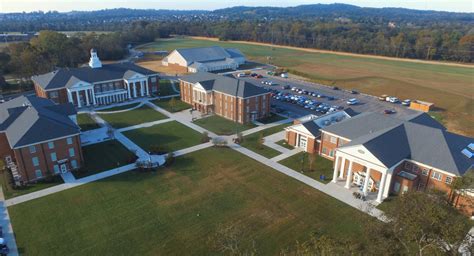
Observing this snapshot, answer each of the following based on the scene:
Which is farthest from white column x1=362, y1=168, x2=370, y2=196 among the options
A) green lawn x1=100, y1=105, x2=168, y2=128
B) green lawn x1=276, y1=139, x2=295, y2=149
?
green lawn x1=100, y1=105, x2=168, y2=128

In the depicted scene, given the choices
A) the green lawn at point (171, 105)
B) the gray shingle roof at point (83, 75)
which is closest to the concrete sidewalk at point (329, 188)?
the green lawn at point (171, 105)

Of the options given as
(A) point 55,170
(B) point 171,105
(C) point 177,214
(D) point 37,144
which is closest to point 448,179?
(C) point 177,214

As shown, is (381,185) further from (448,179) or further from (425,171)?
(448,179)

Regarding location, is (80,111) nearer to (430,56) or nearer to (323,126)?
(323,126)

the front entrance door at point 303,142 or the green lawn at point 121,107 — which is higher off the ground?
the front entrance door at point 303,142

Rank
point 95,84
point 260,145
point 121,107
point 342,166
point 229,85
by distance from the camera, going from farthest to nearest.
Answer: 1. point 95,84
2. point 121,107
3. point 229,85
4. point 260,145
5. point 342,166

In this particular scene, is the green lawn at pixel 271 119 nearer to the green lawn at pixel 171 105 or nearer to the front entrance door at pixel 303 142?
the front entrance door at pixel 303 142
